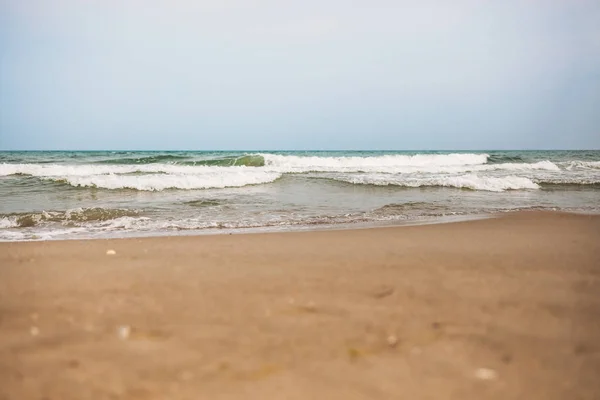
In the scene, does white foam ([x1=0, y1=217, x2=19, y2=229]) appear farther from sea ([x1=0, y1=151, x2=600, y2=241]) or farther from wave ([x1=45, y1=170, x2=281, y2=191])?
wave ([x1=45, y1=170, x2=281, y2=191])

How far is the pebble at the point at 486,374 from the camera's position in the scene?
190cm

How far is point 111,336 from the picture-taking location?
234 centimetres

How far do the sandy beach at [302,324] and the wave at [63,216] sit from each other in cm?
293

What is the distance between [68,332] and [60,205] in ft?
25.3

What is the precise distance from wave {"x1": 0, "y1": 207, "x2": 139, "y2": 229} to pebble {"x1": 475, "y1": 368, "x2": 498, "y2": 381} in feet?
23.1

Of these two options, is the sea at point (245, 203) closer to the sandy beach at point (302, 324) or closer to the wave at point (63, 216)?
the wave at point (63, 216)

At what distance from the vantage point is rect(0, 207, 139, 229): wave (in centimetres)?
705

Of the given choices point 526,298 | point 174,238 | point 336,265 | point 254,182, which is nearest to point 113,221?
point 174,238

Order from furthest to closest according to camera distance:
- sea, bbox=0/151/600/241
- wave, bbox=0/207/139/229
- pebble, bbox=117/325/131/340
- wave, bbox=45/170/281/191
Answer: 1. wave, bbox=45/170/281/191
2. wave, bbox=0/207/139/229
3. sea, bbox=0/151/600/241
4. pebble, bbox=117/325/131/340

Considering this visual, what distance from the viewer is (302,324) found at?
8.09 feet

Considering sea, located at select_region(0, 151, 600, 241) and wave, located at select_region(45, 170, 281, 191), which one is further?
wave, located at select_region(45, 170, 281, 191)

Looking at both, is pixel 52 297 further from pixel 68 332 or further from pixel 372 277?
pixel 372 277

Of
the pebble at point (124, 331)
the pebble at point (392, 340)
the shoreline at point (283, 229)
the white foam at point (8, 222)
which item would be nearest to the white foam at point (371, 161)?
the shoreline at point (283, 229)

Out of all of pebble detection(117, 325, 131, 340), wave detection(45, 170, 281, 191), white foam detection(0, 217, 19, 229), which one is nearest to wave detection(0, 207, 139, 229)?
white foam detection(0, 217, 19, 229)
